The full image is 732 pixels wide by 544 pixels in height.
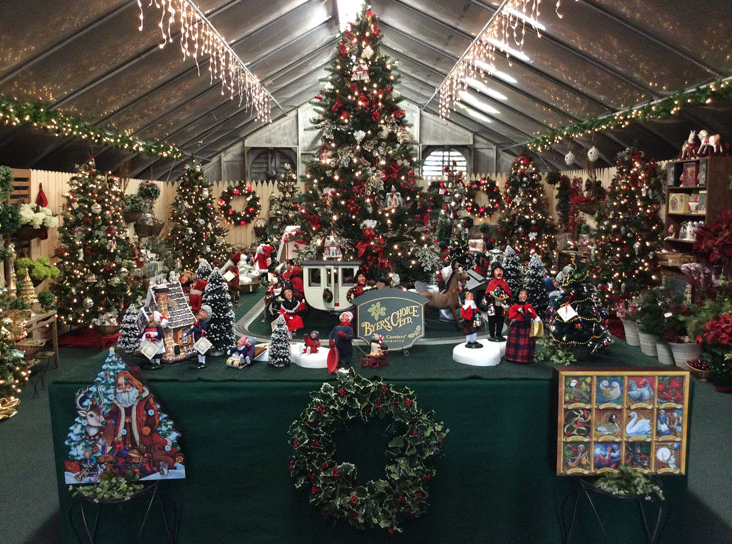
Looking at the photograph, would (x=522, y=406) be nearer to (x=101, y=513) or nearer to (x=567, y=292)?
(x=567, y=292)

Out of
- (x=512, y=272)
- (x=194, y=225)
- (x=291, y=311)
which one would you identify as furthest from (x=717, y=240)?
(x=194, y=225)

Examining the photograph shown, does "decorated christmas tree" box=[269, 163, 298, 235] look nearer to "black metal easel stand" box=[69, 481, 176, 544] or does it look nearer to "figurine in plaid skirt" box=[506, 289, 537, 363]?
"figurine in plaid skirt" box=[506, 289, 537, 363]

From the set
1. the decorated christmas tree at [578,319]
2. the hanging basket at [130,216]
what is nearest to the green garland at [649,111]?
the decorated christmas tree at [578,319]

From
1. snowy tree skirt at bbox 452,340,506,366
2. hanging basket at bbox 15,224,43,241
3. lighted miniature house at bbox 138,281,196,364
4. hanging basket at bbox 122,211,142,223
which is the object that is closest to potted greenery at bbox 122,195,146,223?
hanging basket at bbox 122,211,142,223

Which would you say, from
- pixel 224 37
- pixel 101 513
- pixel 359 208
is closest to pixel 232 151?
pixel 224 37

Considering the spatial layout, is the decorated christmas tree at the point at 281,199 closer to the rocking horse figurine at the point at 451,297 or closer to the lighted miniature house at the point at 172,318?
the rocking horse figurine at the point at 451,297

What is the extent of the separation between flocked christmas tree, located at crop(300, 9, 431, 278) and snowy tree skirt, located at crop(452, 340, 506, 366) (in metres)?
2.09

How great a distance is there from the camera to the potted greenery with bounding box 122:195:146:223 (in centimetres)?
1012

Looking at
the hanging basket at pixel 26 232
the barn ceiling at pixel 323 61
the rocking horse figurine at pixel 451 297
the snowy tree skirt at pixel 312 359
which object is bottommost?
the snowy tree skirt at pixel 312 359

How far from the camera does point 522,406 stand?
3.30 metres

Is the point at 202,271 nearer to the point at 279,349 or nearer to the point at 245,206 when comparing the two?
the point at 279,349

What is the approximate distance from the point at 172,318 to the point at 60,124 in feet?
14.0

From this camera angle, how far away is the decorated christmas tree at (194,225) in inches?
468

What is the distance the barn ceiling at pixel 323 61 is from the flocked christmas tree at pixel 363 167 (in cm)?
173
